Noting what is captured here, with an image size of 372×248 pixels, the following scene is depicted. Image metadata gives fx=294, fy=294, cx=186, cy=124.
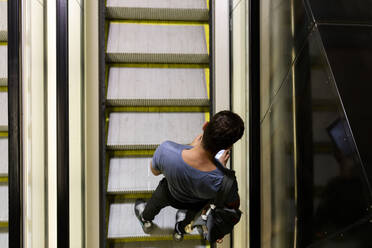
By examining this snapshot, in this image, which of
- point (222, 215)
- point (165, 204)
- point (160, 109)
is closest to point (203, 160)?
point (222, 215)

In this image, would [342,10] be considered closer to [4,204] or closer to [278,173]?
[278,173]

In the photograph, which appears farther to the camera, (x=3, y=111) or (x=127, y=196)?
(x=127, y=196)

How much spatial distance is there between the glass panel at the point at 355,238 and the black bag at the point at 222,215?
0.51 m

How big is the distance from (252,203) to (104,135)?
1.25 metres

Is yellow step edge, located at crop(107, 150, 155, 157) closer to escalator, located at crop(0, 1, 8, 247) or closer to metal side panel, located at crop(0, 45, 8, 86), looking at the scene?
escalator, located at crop(0, 1, 8, 247)

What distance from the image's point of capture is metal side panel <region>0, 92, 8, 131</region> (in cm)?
132

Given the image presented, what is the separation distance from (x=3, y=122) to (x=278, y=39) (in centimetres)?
146

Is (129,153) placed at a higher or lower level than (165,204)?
higher

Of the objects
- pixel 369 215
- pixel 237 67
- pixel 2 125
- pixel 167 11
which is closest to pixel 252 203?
pixel 369 215

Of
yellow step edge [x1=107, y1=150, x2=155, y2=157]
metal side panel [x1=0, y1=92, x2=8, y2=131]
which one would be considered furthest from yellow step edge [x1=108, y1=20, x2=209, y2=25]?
metal side panel [x1=0, y1=92, x2=8, y2=131]

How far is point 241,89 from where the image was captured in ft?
6.91

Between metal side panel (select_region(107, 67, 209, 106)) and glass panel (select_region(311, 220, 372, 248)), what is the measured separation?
144 centimetres

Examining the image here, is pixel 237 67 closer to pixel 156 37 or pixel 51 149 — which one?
pixel 156 37

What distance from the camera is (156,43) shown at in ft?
8.21
